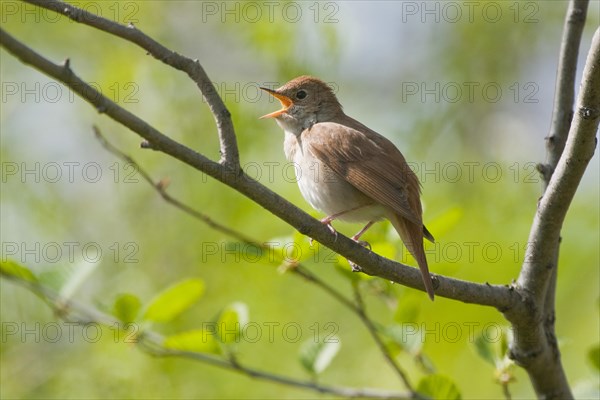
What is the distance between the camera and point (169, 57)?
3344 millimetres

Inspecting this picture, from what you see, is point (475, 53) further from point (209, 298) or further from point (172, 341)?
point (172, 341)

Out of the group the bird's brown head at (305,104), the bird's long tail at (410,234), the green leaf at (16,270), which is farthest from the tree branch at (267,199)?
the bird's brown head at (305,104)

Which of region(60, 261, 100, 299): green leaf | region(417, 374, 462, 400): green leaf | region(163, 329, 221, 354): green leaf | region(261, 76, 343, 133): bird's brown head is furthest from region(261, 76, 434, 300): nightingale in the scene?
region(60, 261, 100, 299): green leaf

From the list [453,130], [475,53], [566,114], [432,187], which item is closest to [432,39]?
[475,53]

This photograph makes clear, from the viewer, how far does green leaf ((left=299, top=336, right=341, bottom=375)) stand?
15.4 feet

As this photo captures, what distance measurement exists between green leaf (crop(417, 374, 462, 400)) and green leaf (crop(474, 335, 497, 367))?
1.62 ft

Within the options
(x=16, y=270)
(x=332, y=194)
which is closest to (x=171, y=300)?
(x=16, y=270)

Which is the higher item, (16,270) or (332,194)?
(332,194)

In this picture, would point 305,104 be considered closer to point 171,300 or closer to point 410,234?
point 410,234

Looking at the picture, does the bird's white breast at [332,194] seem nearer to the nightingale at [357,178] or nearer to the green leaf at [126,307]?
the nightingale at [357,178]

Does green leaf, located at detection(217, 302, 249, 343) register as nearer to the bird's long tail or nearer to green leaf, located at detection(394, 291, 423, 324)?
green leaf, located at detection(394, 291, 423, 324)

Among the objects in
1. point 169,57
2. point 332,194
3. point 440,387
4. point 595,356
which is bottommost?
point 595,356

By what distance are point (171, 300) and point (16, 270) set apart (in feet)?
2.78

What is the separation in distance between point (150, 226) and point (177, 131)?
0.94 m
